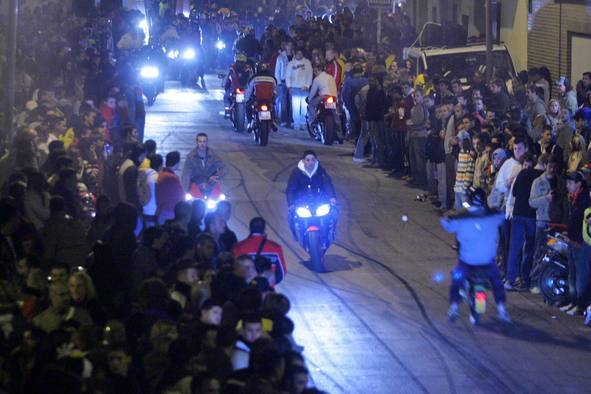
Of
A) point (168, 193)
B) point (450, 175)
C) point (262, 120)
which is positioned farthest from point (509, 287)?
point (262, 120)

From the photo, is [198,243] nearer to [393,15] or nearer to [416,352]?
[416,352]

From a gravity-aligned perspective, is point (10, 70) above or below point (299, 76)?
above

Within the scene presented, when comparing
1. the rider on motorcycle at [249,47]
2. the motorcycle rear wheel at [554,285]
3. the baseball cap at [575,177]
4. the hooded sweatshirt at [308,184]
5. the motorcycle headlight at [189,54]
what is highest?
the rider on motorcycle at [249,47]

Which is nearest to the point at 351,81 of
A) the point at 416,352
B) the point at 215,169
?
the point at 215,169

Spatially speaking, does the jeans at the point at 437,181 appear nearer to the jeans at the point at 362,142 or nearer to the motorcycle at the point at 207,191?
the jeans at the point at 362,142

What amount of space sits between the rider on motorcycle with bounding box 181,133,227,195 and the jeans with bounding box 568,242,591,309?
15.6 feet

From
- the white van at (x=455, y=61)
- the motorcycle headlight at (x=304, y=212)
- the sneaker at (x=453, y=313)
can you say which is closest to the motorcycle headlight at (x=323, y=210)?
the motorcycle headlight at (x=304, y=212)

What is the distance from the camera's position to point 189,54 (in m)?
41.1

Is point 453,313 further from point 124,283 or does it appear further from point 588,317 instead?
point 124,283

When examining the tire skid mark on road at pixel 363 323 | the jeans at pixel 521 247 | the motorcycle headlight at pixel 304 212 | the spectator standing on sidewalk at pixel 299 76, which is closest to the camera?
the tire skid mark on road at pixel 363 323

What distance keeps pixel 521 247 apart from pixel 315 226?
102 inches

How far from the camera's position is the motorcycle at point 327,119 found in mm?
27891

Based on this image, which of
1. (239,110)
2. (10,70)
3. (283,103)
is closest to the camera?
(10,70)

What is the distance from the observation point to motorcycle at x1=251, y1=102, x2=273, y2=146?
28.1 meters
